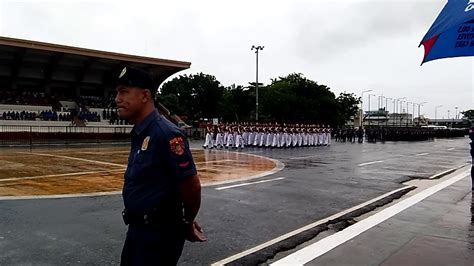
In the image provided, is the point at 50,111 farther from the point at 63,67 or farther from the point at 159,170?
the point at 159,170

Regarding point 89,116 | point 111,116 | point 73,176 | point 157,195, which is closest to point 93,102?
point 111,116

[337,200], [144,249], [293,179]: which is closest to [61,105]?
[293,179]

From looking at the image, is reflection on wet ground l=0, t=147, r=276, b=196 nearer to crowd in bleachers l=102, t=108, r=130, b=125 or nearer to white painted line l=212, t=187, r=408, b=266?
white painted line l=212, t=187, r=408, b=266

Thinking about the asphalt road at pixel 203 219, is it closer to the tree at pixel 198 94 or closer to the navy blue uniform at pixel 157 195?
the navy blue uniform at pixel 157 195

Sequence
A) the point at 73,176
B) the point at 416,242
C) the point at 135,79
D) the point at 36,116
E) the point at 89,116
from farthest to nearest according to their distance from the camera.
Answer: the point at 89,116 < the point at 36,116 < the point at 73,176 < the point at 416,242 < the point at 135,79

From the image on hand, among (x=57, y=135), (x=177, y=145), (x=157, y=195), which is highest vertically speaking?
(x=177, y=145)

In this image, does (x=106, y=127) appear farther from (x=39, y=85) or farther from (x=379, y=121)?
(x=379, y=121)

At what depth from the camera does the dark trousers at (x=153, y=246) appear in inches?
107

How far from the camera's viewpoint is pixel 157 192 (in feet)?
9.04

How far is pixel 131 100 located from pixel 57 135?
106 ft

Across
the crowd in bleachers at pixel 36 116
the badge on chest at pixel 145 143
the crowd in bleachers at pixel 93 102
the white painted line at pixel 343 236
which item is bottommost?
the white painted line at pixel 343 236

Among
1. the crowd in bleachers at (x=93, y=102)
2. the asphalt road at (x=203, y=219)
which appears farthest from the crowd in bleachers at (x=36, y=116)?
the asphalt road at (x=203, y=219)

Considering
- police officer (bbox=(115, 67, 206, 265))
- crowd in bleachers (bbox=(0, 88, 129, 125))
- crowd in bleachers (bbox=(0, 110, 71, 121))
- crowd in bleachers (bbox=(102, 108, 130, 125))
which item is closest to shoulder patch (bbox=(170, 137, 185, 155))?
police officer (bbox=(115, 67, 206, 265))

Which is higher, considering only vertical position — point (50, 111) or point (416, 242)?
point (50, 111)
